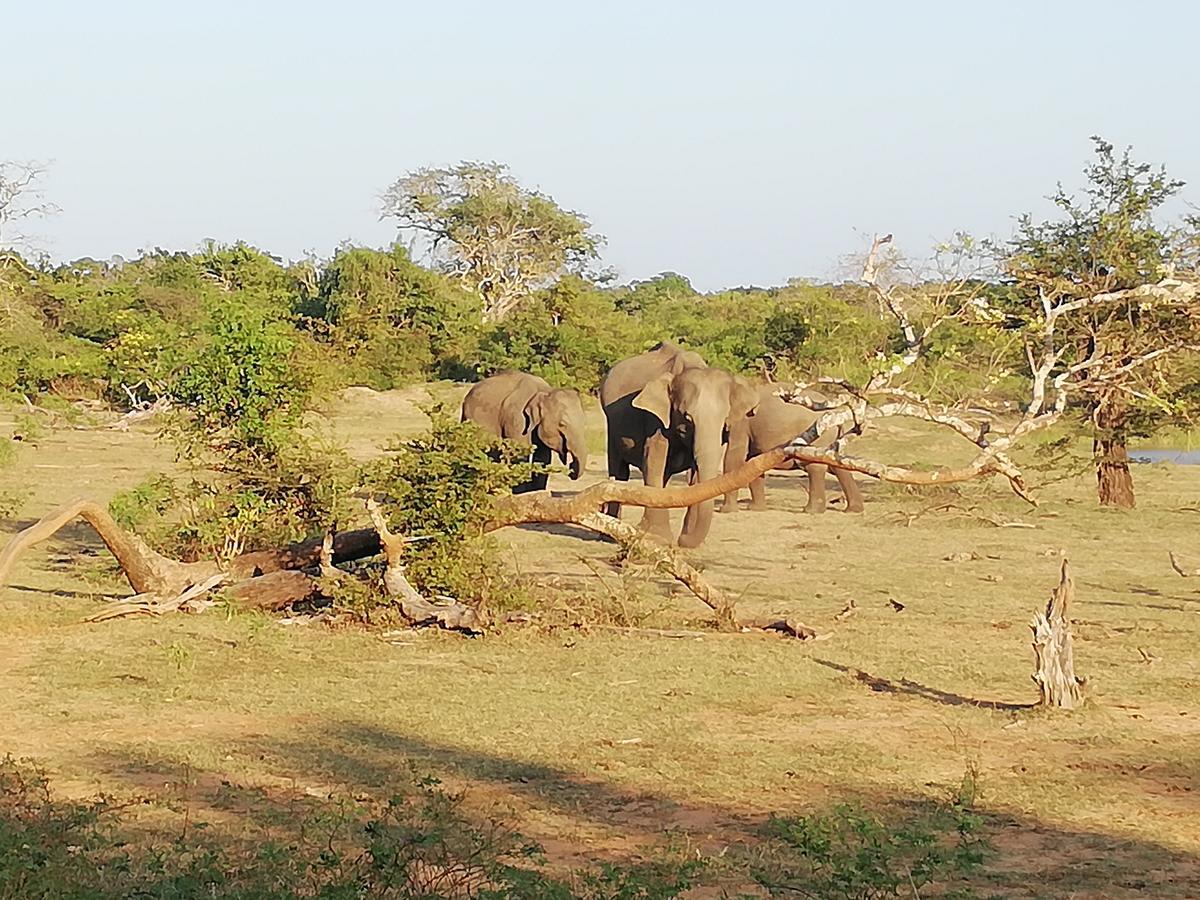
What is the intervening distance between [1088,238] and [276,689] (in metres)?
12.1

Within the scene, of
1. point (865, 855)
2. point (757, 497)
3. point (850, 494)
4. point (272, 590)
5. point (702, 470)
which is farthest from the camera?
point (757, 497)

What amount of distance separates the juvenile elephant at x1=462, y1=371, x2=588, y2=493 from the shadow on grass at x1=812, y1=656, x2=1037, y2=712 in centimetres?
905

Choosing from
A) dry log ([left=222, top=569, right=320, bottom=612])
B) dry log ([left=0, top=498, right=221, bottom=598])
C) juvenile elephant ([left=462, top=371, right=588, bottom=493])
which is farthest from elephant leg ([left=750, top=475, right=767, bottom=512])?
dry log ([left=0, top=498, right=221, bottom=598])

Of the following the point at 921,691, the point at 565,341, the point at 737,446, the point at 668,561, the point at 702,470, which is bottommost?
the point at 921,691

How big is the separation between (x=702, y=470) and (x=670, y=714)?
290 inches

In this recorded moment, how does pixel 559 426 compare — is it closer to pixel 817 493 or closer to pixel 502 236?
pixel 817 493

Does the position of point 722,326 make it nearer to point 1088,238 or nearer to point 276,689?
point 1088,238

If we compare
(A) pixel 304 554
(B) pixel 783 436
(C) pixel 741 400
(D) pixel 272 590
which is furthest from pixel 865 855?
(B) pixel 783 436

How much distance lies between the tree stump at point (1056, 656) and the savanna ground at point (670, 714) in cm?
14

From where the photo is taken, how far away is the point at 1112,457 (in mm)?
19250

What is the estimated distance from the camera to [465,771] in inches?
285

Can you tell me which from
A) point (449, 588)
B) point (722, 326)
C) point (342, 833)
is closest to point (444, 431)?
point (449, 588)

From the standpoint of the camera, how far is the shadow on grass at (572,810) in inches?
232

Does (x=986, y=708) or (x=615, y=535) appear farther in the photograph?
(x=615, y=535)
